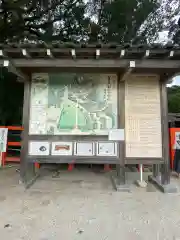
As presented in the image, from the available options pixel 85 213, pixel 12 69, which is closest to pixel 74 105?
pixel 12 69

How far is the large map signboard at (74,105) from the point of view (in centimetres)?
385

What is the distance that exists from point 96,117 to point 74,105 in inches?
19.9

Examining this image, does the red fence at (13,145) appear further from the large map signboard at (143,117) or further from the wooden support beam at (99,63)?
the large map signboard at (143,117)

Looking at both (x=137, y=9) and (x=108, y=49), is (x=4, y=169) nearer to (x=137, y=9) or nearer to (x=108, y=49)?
(x=108, y=49)

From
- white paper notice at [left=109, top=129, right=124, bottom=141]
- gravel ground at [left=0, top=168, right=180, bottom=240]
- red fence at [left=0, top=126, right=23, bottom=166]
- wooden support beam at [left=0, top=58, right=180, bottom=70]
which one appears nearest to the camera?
gravel ground at [left=0, top=168, right=180, bottom=240]

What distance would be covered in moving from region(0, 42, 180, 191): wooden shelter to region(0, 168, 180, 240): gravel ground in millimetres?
491

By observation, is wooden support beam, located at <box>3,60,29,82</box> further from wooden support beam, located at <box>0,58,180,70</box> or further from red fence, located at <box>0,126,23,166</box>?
red fence, located at <box>0,126,23,166</box>

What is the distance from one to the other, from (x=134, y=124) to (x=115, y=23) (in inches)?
174

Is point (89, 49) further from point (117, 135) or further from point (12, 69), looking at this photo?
point (117, 135)

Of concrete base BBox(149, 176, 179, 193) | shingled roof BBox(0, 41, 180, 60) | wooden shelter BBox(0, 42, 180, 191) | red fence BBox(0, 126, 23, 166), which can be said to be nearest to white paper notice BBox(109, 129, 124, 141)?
wooden shelter BBox(0, 42, 180, 191)

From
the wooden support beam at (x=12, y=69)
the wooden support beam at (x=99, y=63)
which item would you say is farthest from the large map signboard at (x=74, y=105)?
the wooden support beam at (x=99, y=63)

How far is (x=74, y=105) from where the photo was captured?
388 centimetres

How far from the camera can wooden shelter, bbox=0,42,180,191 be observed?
3.77 m

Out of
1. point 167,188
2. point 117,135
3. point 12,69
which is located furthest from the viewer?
point 117,135
